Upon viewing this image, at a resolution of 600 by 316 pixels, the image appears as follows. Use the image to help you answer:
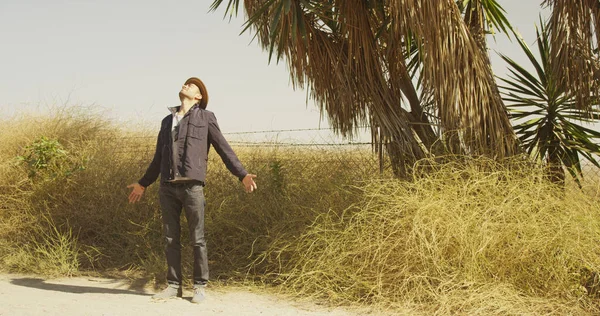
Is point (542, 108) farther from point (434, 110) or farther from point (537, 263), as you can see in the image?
point (537, 263)

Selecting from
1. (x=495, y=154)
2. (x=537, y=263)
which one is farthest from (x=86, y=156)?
(x=537, y=263)

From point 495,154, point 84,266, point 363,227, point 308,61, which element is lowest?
point 84,266

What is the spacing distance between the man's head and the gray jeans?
30.0 inches

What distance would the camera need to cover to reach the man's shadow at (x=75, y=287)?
6180 mm

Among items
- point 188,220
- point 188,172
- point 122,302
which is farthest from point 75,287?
point 188,172

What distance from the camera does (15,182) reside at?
953cm

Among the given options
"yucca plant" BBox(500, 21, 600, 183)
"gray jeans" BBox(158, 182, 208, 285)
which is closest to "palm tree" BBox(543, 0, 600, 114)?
"yucca plant" BBox(500, 21, 600, 183)

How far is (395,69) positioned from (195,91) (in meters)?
2.83

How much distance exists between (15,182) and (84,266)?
2708 mm

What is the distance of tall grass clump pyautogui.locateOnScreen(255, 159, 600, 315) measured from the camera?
538cm

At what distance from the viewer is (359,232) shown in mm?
6168

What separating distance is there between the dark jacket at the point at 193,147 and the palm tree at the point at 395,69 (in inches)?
66.8

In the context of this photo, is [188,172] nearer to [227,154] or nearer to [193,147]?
[193,147]

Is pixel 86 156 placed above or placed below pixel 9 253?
above
